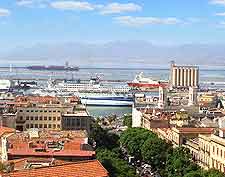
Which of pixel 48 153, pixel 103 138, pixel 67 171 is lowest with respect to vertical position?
pixel 103 138

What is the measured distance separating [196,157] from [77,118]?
10186mm

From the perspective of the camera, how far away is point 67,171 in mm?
20422

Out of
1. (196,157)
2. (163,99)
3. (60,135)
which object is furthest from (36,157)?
(163,99)

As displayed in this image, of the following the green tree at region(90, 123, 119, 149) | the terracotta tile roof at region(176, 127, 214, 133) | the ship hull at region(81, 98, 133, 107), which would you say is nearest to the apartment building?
the green tree at region(90, 123, 119, 149)

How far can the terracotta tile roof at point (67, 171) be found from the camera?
782 inches

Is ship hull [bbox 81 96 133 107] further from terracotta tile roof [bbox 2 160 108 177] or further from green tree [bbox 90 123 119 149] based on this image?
terracotta tile roof [bbox 2 160 108 177]

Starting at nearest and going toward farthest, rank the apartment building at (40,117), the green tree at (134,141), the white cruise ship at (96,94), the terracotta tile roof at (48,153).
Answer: the terracotta tile roof at (48,153) → the green tree at (134,141) → the apartment building at (40,117) → the white cruise ship at (96,94)

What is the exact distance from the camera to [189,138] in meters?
54.7

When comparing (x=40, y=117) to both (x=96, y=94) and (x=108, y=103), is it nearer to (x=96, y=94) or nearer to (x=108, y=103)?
(x=108, y=103)

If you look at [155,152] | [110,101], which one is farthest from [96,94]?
[155,152]

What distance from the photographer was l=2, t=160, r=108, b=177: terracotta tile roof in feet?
65.1

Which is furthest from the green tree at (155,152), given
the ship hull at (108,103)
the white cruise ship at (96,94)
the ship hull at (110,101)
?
the ship hull at (108,103)

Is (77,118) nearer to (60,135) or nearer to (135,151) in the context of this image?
(135,151)

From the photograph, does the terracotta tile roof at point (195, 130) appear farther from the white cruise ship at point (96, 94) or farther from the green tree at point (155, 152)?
the white cruise ship at point (96, 94)
